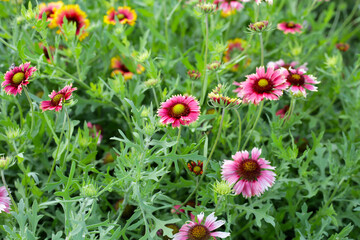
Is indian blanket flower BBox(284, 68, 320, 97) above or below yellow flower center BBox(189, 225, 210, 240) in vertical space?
above

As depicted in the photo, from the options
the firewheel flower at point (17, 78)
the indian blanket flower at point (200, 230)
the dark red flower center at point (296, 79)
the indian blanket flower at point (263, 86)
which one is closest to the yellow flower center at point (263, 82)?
the indian blanket flower at point (263, 86)

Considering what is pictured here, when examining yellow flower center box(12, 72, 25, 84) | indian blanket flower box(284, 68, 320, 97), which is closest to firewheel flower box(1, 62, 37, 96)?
yellow flower center box(12, 72, 25, 84)

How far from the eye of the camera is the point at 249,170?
1.06 metres

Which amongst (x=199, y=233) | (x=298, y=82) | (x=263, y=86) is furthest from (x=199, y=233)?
(x=298, y=82)

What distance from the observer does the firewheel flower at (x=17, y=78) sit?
3.51 ft

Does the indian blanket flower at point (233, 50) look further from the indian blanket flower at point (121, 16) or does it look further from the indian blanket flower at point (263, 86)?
the indian blanket flower at point (263, 86)

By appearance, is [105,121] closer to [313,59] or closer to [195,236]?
[195,236]

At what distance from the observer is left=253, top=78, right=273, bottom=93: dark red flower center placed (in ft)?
3.51

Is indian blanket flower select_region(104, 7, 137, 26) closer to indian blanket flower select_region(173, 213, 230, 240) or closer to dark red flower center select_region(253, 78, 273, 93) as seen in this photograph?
dark red flower center select_region(253, 78, 273, 93)

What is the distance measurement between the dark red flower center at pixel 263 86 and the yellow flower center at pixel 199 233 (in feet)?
1.34

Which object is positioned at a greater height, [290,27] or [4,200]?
[290,27]

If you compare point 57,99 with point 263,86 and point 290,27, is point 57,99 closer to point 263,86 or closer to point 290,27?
point 263,86

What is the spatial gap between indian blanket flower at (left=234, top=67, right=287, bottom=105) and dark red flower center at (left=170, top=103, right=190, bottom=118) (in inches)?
7.0

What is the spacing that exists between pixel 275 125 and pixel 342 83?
0.55 m
